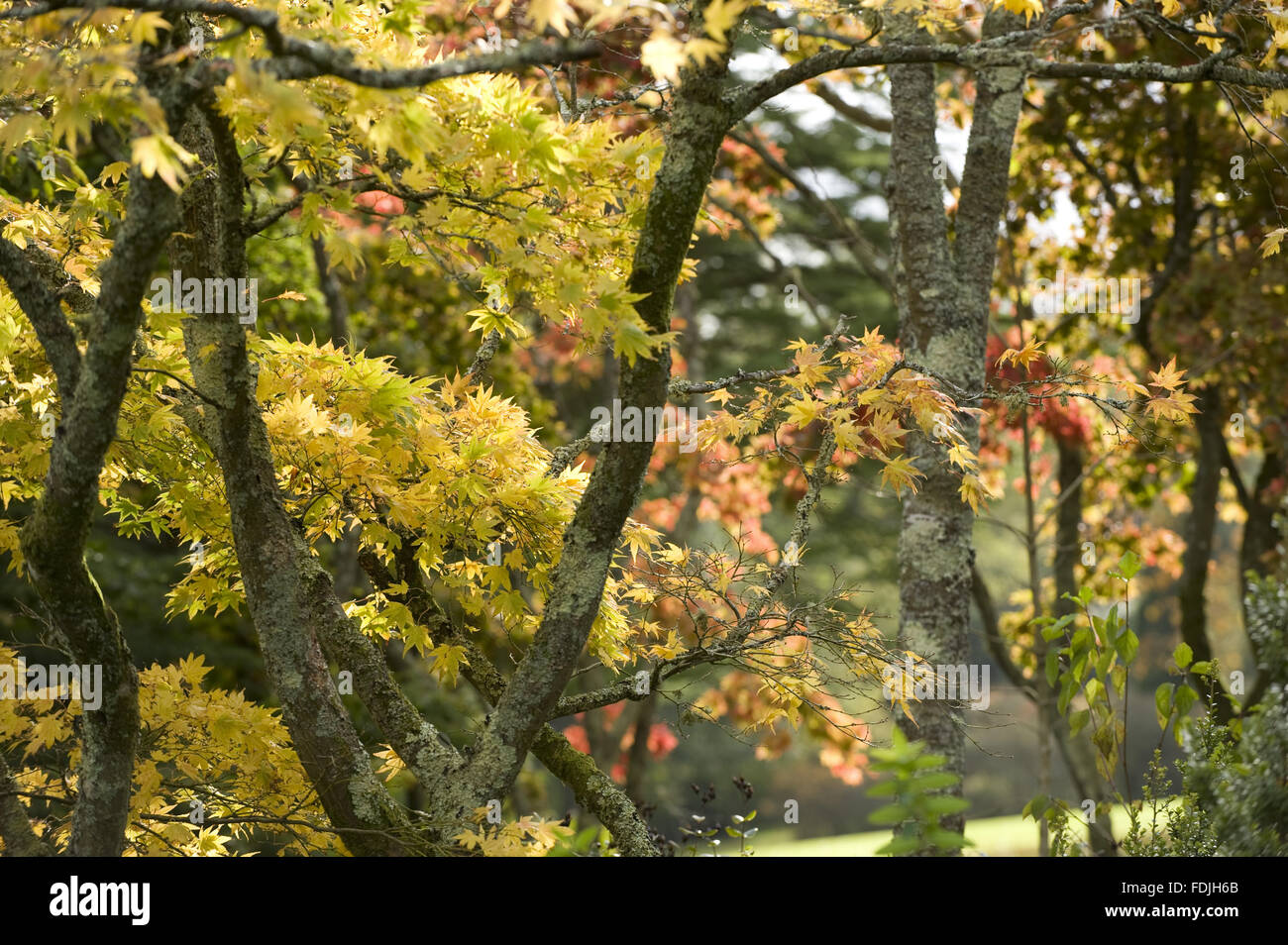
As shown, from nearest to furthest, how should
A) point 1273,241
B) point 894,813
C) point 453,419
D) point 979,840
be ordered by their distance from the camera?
point 894,813
point 1273,241
point 453,419
point 979,840

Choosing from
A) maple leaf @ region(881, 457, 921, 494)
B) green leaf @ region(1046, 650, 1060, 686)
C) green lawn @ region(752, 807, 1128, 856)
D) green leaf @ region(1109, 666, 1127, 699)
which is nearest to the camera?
maple leaf @ region(881, 457, 921, 494)

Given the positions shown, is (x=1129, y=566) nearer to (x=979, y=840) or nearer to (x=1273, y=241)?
(x=1273, y=241)

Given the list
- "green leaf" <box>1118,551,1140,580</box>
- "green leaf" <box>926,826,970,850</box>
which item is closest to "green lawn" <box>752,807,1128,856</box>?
"green leaf" <box>1118,551,1140,580</box>

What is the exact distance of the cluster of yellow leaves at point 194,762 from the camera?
11.9 feet

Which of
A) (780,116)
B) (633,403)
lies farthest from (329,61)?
(780,116)

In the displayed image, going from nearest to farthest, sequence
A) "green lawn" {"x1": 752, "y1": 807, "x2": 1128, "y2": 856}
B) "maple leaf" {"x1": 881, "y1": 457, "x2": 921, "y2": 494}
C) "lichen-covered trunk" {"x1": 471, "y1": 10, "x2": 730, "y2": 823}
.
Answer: "lichen-covered trunk" {"x1": 471, "y1": 10, "x2": 730, "y2": 823} < "maple leaf" {"x1": 881, "y1": 457, "x2": 921, "y2": 494} < "green lawn" {"x1": 752, "y1": 807, "x2": 1128, "y2": 856}

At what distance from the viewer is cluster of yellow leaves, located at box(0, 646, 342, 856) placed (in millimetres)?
3641

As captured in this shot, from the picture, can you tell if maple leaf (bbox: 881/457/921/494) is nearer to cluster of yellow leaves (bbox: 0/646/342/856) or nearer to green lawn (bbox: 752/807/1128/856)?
cluster of yellow leaves (bbox: 0/646/342/856)

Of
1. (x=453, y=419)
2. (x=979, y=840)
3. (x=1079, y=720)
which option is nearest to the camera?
(x=453, y=419)

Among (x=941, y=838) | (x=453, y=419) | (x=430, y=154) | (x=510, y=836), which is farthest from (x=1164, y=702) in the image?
(x=430, y=154)

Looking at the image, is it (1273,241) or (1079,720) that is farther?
(1079,720)

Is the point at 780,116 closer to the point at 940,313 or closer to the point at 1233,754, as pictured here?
the point at 940,313

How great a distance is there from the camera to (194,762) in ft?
12.3

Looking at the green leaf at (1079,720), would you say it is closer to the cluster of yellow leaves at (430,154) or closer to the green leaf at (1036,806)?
the green leaf at (1036,806)
